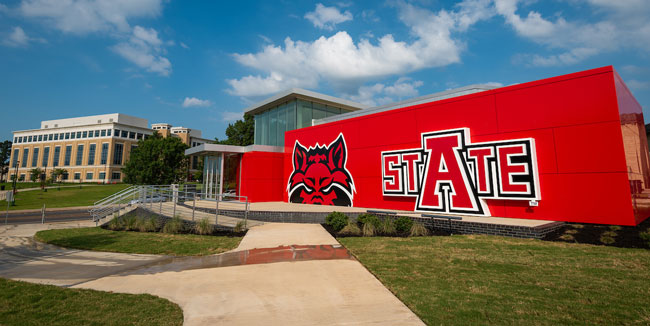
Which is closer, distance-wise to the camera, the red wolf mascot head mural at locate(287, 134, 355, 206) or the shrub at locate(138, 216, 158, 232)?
the shrub at locate(138, 216, 158, 232)

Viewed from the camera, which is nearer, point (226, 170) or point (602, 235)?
point (602, 235)

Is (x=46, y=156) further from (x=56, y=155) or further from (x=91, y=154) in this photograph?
(x=91, y=154)

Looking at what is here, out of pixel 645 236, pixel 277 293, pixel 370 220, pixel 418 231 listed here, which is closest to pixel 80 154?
pixel 370 220

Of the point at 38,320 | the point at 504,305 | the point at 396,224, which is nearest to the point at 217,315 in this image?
the point at 38,320

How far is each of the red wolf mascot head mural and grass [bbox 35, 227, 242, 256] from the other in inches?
325

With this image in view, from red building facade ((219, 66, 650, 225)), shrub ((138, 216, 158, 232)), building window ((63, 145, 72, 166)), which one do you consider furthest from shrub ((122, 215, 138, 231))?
building window ((63, 145, 72, 166))

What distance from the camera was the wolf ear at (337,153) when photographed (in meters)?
17.3

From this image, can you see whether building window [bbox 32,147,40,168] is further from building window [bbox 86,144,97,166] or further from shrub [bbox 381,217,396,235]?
shrub [bbox 381,217,396,235]

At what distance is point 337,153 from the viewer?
17.6 meters

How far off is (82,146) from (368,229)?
335 feet

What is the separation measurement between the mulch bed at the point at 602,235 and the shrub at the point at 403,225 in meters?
4.22

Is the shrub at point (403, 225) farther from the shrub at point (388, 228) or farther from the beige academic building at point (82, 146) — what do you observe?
the beige academic building at point (82, 146)

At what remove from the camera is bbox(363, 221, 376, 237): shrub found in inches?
410

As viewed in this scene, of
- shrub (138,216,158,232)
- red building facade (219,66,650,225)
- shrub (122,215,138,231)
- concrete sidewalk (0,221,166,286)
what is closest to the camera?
concrete sidewalk (0,221,166,286)
